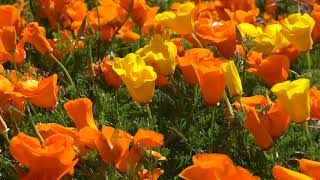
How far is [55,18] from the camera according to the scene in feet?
11.3

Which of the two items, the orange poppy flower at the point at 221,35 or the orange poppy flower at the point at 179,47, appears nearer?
the orange poppy flower at the point at 221,35

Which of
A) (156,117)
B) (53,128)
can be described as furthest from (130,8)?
(53,128)

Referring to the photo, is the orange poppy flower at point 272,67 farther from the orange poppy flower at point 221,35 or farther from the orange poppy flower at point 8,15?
the orange poppy flower at point 8,15

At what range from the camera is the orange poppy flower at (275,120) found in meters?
1.94

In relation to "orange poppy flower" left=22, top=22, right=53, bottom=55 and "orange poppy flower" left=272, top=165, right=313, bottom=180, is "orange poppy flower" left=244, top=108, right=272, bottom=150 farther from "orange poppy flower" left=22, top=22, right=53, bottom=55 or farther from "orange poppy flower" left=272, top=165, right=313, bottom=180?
"orange poppy flower" left=22, top=22, right=53, bottom=55

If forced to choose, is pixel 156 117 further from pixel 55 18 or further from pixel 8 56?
pixel 55 18

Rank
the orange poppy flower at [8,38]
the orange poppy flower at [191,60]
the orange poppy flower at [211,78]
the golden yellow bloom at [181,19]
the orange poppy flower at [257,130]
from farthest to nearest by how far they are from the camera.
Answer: the golden yellow bloom at [181,19]
the orange poppy flower at [8,38]
the orange poppy flower at [191,60]
the orange poppy flower at [211,78]
the orange poppy flower at [257,130]

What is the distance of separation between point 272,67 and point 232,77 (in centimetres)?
39

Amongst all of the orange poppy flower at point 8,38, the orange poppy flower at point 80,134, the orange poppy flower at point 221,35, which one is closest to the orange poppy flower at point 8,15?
the orange poppy flower at point 8,38

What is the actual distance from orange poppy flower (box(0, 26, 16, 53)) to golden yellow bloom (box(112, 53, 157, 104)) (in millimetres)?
473

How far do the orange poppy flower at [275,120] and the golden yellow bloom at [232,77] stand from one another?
12 centimetres

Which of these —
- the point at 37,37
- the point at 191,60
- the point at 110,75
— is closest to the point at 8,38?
the point at 37,37

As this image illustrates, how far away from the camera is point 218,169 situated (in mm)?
1528

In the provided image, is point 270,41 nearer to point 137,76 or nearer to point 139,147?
point 137,76
